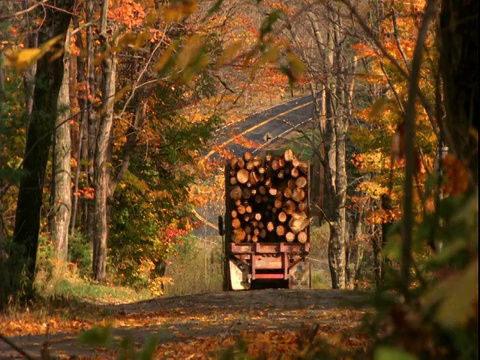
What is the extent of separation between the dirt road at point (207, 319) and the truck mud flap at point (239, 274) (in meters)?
3.33

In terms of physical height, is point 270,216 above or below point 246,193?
below

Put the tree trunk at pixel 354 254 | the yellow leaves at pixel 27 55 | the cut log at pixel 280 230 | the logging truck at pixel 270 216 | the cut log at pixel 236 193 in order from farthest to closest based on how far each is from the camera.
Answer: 1. the tree trunk at pixel 354 254
2. the cut log at pixel 236 193
3. the cut log at pixel 280 230
4. the logging truck at pixel 270 216
5. the yellow leaves at pixel 27 55

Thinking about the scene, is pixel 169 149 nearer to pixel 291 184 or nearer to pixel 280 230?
pixel 291 184

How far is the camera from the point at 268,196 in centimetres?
2409

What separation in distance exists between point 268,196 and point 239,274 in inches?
91.9

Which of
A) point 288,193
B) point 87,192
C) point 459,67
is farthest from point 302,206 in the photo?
point 459,67

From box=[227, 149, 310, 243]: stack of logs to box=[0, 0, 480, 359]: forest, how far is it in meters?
0.95

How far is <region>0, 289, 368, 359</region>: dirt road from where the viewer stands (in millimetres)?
8852

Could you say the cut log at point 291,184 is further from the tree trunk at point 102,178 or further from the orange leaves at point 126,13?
the orange leaves at point 126,13

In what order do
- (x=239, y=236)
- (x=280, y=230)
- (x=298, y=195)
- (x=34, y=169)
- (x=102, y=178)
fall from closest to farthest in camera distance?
(x=34, y=169), (x=239, y=236), (x=280, y=230), (x=298, y=195), (x=102, y=178)

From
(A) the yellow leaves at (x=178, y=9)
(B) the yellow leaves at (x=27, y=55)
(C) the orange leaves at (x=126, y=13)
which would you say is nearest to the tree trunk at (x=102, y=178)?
(C) the orange leaves at (x=126, y=13)

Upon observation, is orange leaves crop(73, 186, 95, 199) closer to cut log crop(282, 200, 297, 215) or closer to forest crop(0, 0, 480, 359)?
forest crop(0, 0, 480, 359)

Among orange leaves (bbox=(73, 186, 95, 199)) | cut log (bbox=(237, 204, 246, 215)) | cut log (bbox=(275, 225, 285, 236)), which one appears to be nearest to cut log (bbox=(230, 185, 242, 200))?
cut log (bbox=(237, 204, 246, 215))

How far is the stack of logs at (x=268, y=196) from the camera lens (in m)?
23.7
